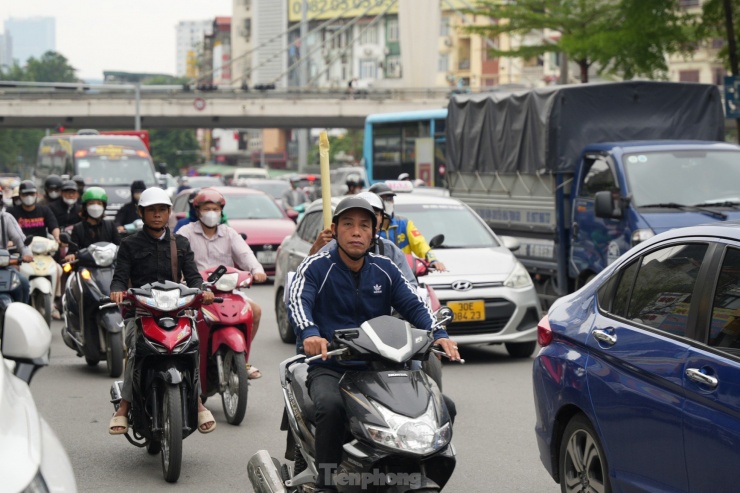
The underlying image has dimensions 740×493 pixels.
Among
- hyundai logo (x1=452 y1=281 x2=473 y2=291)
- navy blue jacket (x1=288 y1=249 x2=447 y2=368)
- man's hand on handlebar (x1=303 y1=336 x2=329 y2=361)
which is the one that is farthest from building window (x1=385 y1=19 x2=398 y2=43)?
man's hand on handlebar (x1=303 y1=336 x2=329 y2=361)

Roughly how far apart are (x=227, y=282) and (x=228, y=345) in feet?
2.11

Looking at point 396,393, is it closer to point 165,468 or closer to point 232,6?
point 165,468

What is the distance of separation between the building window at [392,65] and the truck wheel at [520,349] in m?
120

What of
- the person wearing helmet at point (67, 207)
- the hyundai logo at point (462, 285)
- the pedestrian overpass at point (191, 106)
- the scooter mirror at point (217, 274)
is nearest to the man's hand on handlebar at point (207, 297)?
the scooter mirror at point (217, 274)

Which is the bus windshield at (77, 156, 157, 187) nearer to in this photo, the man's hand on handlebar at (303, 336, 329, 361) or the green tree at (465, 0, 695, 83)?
the green tree at (465, 0, 695, 83)

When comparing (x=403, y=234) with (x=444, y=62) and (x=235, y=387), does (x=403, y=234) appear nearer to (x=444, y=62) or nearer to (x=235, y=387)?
(x=235, y=387)

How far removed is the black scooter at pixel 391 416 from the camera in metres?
4.83

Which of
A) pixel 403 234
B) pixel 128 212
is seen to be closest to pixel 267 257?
pixel 128 212

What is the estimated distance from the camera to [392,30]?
13475cm

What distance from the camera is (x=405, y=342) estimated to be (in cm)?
507

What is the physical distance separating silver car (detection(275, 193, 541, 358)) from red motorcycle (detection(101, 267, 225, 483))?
4.80m

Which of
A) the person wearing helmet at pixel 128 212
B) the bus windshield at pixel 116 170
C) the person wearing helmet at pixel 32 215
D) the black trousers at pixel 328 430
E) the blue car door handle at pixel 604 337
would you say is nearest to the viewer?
the black trousers at pixel 328 430

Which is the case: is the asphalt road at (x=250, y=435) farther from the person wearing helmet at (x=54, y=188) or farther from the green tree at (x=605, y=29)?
the green tree at (x=605, y=29)

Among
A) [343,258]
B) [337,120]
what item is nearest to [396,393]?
[343,258]
